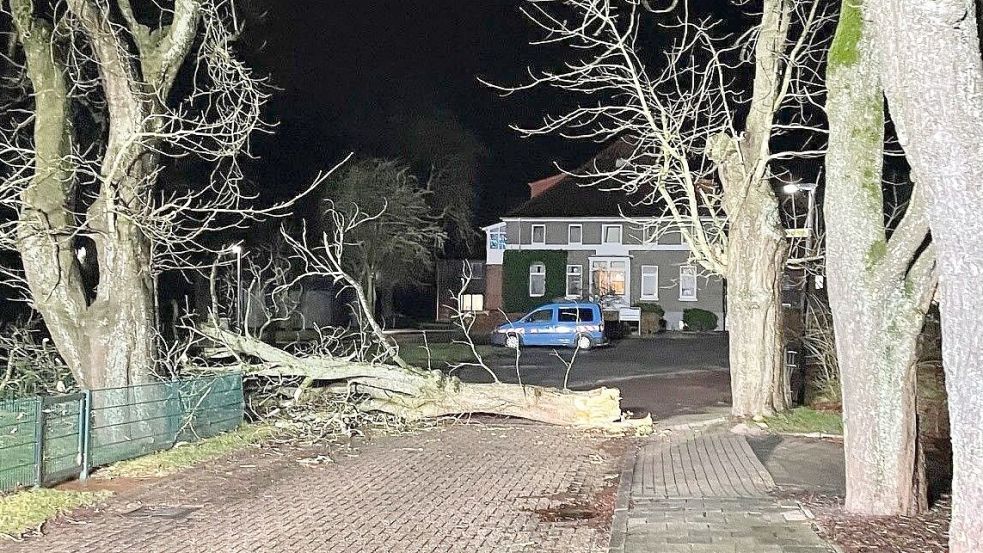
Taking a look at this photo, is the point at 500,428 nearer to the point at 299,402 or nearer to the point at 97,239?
the point at 299,402

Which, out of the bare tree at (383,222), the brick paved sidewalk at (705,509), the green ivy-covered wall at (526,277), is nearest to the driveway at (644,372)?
the brick paved sidewalk at (705,509)

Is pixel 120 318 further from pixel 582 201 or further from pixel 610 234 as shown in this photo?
pixel 582 201

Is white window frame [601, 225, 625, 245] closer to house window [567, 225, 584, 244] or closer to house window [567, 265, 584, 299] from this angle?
house window [567, 225, 584, 244]

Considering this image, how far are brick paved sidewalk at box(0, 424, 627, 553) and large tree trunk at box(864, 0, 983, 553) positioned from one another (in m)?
3.41

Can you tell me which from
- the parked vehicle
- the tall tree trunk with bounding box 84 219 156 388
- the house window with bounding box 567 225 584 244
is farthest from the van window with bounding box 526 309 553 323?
the tall tree trunk with bounding box 84 219 156 388

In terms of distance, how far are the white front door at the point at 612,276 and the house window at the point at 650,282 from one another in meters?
0.79

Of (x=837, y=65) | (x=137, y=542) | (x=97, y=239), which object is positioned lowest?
(x=137, y=542)

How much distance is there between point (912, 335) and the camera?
8547mm

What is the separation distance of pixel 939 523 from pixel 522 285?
42968 mm

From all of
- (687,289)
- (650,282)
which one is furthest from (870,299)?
(650,282)

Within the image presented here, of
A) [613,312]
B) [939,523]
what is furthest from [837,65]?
[613,312]

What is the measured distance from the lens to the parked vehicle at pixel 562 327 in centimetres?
3544

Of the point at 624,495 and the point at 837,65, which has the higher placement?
the point at 837,65

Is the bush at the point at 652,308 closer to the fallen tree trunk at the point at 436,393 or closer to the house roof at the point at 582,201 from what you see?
the house roof at the point at 582,201
